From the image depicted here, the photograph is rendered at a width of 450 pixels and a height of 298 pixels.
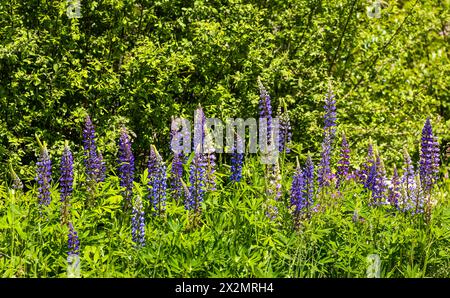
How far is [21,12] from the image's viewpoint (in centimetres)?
636

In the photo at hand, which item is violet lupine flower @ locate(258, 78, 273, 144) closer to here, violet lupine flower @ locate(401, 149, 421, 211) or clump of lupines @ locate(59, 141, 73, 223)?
violet lupine flower @ locate(401, 149, 421, 211)

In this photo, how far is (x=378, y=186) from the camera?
5.04 m

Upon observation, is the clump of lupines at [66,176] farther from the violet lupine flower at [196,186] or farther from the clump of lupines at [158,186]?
the violet lupine flower at [196,186]

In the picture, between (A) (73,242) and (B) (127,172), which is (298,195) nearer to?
(B) (127,172)

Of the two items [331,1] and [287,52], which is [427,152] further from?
[331,1]

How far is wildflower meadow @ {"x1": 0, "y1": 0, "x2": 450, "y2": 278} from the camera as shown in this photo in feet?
14.4

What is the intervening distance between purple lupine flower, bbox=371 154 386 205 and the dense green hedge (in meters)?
1.22

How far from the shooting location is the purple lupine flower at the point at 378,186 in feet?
16.4

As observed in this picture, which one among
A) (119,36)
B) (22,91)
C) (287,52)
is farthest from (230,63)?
(22,91)

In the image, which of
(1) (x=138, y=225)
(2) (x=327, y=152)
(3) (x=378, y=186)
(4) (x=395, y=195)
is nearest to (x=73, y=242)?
(1) (x=138, y=225)

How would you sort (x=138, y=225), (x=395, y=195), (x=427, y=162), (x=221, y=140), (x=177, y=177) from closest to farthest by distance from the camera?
(x=138, y=225), (x=427, y=162), (x=177, y=177), (x=395, y=195), (x=221, y=140)

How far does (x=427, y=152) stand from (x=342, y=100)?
233 cm

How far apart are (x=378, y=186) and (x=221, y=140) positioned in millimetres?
1763
